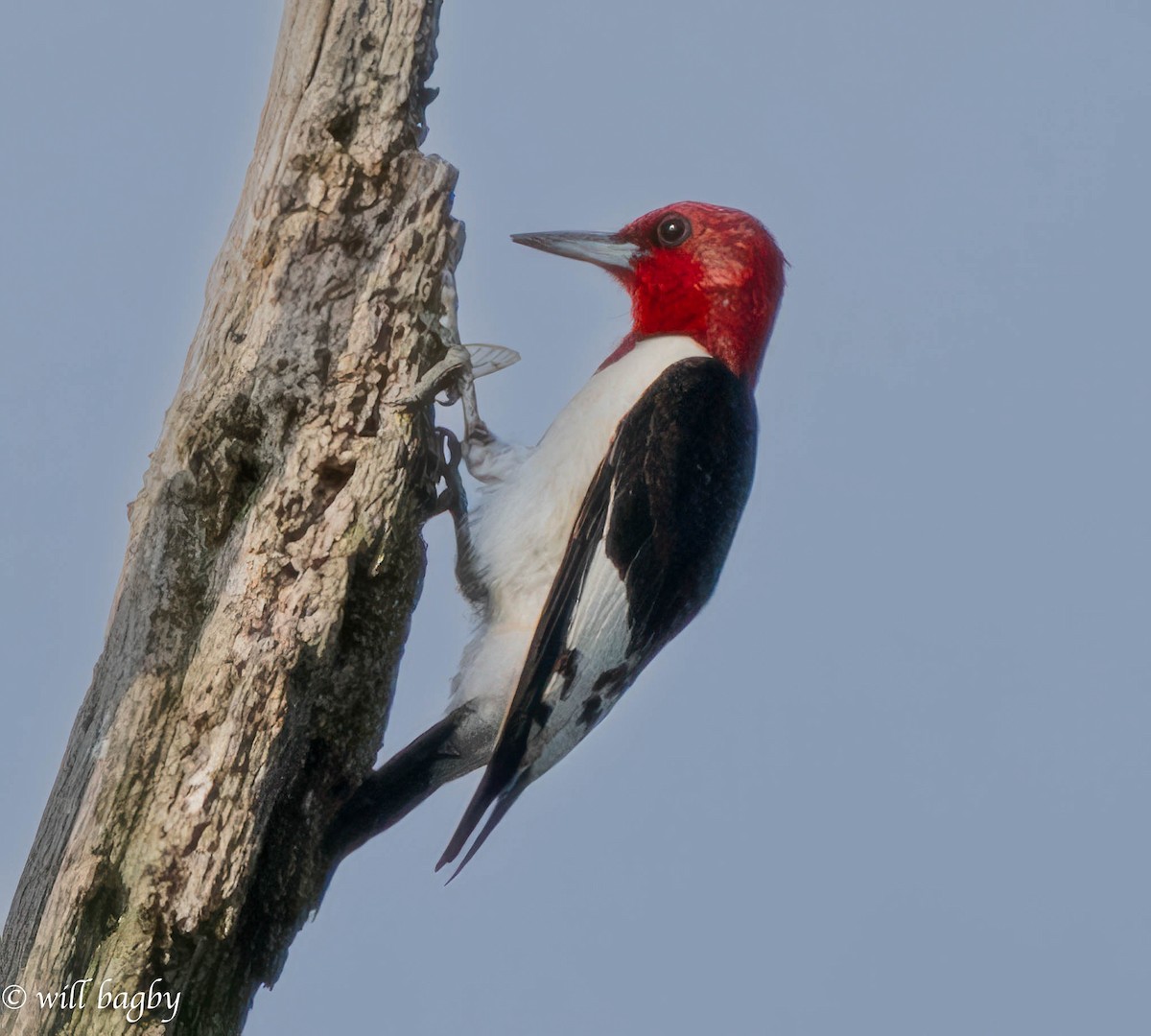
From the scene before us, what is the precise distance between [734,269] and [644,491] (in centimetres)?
83

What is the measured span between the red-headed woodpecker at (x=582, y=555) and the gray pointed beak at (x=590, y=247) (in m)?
0.39

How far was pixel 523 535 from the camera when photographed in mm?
3521

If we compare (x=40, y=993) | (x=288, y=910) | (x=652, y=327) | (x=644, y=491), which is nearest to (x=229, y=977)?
(x=288, y=910)

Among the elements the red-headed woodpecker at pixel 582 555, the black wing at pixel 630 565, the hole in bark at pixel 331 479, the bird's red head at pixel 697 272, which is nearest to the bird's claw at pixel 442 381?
the hole in bark at pixel 331 479

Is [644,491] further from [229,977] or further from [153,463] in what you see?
[229,977]

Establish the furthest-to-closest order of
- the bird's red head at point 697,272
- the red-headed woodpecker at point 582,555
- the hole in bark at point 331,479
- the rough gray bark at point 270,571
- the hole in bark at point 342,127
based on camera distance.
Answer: the bird's red head at point 697,272 < the red-headed woodpecker at point 582,555 < the hole in bark at point 342,127 < the hole in bark at point 331,479 < the rough gray bark at point 270,571

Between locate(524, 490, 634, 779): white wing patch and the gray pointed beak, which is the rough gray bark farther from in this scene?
the gray pointed beak

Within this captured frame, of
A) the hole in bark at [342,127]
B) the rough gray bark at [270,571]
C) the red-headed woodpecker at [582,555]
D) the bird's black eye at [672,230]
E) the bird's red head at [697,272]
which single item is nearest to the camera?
the rough gray bark at [270,571]

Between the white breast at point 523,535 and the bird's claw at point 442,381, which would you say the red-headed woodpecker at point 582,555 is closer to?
the white breast at point 523,535

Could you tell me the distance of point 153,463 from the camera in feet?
9.95

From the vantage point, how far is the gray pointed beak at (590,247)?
4.22m

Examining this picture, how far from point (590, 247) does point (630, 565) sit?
3.80 feet

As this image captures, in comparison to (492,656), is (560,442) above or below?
above

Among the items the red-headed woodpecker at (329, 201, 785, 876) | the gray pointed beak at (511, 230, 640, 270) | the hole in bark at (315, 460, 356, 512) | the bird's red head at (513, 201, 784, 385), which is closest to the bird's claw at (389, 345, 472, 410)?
the hole in bark at (315, 460, 356, 512)
